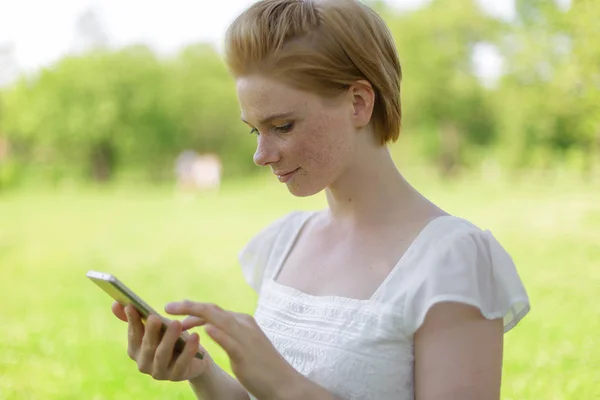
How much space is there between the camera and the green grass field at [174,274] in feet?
10.0

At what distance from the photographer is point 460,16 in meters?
15.1

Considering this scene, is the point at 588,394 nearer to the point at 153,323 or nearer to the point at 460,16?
the point at 153,323

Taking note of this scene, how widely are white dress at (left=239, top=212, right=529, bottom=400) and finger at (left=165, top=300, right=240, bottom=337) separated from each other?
0.20 m

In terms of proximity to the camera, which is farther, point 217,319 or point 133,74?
point 133,74

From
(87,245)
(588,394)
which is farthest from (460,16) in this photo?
(588,394)

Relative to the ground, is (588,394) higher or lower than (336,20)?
lower

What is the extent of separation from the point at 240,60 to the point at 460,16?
48.5 feet

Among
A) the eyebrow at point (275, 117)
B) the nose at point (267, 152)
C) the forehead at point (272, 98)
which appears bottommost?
the nose at point (267, 152)

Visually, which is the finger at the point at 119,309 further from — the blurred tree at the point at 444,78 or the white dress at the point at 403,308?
the blurred tree at the point at 444,78

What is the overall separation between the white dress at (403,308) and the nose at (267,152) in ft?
0.78

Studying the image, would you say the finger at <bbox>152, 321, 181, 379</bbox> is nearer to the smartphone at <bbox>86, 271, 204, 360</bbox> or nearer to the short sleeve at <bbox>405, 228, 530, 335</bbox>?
the smartphone at <bbox>86, 271, 204, 360</bbox>

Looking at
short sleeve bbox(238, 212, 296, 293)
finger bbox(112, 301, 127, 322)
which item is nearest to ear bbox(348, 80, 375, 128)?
short sleeve bbox(238, 212, 296, 293)

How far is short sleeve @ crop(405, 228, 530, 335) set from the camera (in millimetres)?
1018

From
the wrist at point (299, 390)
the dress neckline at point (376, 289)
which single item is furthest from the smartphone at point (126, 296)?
the dress neckline at point (376, 289)
